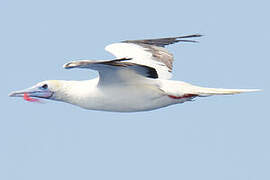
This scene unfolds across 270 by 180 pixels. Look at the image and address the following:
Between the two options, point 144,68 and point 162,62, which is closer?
point 144,68

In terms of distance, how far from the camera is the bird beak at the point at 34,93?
50.0ft

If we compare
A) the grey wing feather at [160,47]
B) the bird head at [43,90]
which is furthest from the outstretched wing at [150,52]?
the bird head at [43,90]

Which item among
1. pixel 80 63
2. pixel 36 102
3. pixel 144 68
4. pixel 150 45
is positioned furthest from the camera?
pixel 150 45

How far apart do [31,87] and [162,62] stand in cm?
260

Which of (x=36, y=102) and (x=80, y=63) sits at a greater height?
(x=80, y=63)

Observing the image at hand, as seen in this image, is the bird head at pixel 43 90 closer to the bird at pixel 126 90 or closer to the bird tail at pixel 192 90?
the bird at pixel 126 90

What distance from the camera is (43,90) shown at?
1525 centimetres

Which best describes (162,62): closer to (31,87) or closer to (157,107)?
(157,107)

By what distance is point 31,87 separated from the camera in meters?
15.4

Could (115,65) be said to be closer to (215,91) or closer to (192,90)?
(192,90)

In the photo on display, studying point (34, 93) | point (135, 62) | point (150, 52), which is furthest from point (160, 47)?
point (34, 93)

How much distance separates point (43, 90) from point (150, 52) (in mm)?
2409

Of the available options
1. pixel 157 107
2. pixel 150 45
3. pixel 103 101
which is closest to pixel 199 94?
pixel 157 107

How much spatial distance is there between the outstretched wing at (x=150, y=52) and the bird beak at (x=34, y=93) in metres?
1.64
